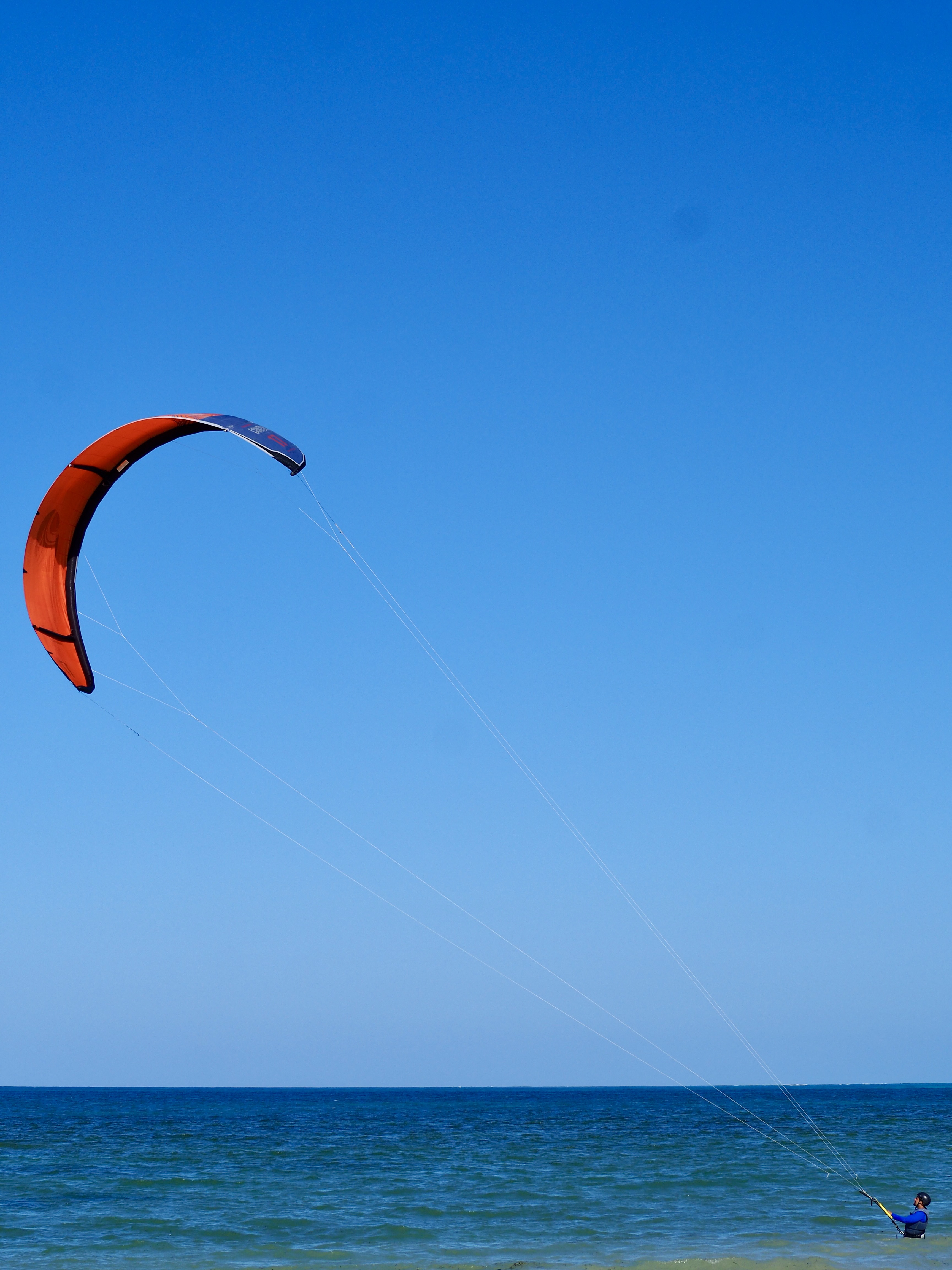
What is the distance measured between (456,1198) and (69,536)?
13641 millimetres

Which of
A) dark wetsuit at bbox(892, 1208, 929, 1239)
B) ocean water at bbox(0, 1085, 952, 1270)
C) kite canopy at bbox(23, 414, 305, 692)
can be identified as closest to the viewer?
kite canopy at bbox(23, 414, 305, 692)

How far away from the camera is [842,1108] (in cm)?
7300

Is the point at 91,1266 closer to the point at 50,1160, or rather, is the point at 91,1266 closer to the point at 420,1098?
the point at 50,1160

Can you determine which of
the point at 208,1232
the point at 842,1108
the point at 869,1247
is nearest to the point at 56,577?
the point at 208,1232

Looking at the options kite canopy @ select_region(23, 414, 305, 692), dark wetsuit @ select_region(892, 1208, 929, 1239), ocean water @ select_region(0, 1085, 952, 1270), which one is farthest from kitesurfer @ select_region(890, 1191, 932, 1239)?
kite canopy @ select_region(23, 414, 305, 692)

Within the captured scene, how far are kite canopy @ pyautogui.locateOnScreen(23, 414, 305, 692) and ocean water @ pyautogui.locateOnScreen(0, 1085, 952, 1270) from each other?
7396mm

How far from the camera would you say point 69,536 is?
12219 millimetres

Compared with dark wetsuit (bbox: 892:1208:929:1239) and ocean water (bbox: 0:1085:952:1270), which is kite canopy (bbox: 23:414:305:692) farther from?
dark wetsuit (bbox: 892:1208:929:1239)

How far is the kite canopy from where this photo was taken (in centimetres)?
1201

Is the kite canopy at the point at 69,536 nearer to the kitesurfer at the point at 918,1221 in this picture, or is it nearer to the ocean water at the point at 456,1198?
the ocean water at the point at 456,1198

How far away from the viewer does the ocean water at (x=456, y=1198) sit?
14539 millimetres

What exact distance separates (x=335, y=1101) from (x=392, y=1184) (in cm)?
8372

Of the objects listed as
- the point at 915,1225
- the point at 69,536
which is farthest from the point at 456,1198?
the point at 69,536

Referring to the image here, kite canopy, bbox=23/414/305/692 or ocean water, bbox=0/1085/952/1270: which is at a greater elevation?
kite canopy, bbox=23/414/305/692
